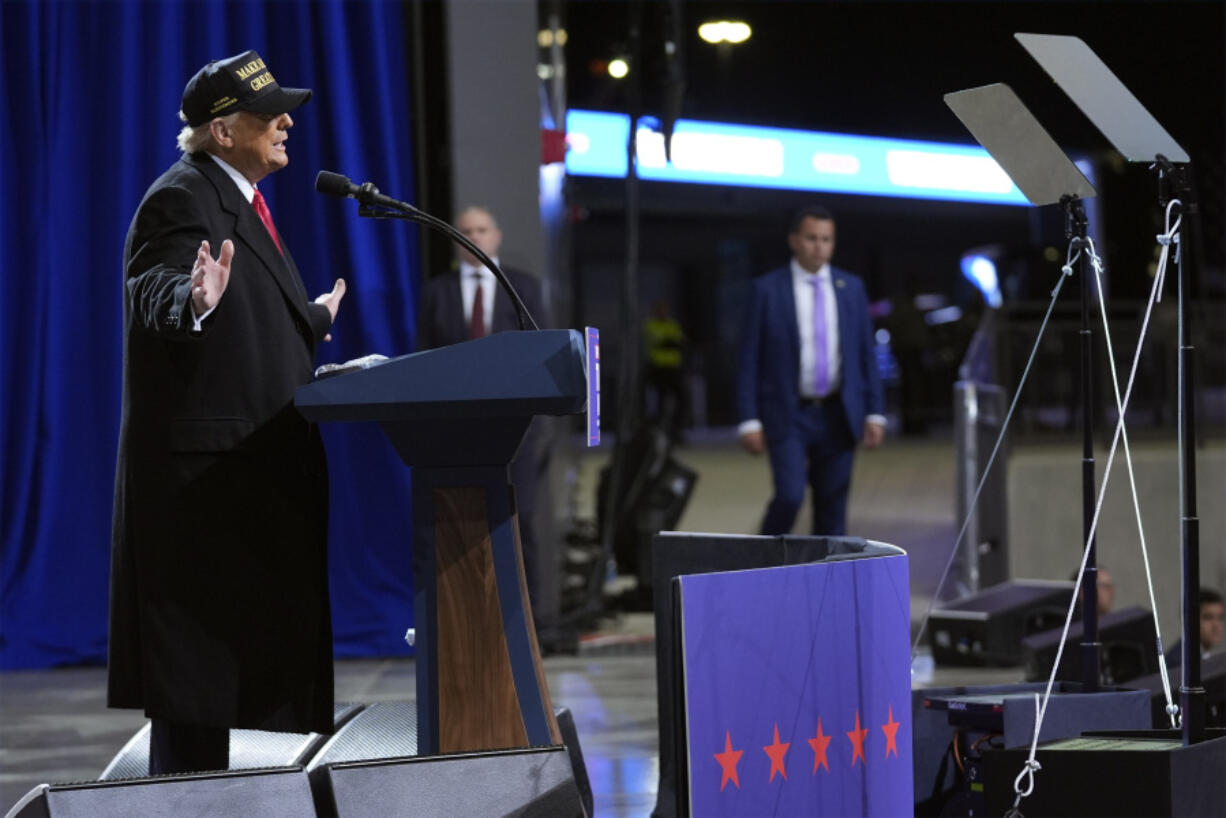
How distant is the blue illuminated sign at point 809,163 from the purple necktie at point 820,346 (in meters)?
8.21

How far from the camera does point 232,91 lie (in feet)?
7.84

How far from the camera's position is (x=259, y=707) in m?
2.35

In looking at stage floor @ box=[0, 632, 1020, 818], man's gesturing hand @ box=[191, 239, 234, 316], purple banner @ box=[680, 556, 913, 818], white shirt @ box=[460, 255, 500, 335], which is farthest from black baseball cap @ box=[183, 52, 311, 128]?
white shirt @ box=[460, 255, 500, 335]

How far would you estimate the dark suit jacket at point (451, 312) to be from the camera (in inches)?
189

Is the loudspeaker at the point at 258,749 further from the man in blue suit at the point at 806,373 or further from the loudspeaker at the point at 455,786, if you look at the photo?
the man in blue suit at the point at 806,373

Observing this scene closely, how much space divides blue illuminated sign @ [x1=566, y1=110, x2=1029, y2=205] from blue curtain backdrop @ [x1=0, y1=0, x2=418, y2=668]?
8150mm

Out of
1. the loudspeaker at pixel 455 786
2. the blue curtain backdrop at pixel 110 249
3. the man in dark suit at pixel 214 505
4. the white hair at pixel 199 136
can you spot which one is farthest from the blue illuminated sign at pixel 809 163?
the loudspeaker at pixel 455 786

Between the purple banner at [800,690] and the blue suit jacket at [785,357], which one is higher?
the blue suit jacket at [785,357]

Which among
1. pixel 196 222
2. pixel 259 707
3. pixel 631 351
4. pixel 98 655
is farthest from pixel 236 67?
pixel 631 351

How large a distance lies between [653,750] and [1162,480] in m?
4.74

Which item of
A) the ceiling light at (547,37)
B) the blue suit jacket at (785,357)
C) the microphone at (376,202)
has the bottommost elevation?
the blue suit jacket at (785,357)

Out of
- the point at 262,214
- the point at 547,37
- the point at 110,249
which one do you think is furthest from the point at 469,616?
the point at 547,37

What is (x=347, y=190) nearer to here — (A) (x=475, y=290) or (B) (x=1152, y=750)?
(B) (x=1152, y=750)

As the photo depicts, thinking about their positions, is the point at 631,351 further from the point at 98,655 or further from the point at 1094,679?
the point at 1094,679
